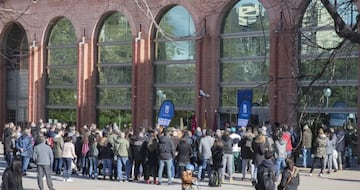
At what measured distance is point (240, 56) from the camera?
1389 inches

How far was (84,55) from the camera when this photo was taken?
138ft

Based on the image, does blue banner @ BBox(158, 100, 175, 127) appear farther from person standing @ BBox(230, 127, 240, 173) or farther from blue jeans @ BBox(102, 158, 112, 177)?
blue jeans @ BBox(102, 158, 112, 177)

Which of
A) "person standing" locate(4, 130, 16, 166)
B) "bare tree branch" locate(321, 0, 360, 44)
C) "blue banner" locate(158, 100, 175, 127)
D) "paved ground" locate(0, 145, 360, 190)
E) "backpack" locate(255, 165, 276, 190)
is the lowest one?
"paved ground" locate(0, 145, 360, 190)

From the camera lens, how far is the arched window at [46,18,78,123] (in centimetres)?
4372

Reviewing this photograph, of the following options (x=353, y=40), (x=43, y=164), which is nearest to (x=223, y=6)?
(x=43, y=164)

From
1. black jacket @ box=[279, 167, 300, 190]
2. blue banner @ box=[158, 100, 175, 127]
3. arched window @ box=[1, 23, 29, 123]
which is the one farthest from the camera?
arched window @ box=[1, 23, 29, 123]

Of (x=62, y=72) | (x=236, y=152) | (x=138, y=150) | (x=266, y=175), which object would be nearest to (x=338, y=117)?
(x=236, y=152)

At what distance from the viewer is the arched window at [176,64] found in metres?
37.4

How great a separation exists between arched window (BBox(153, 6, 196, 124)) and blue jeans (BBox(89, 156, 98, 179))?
14861 mm

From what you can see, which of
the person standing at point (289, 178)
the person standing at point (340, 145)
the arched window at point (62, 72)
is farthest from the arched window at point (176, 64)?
the person standing at point (289, 178)

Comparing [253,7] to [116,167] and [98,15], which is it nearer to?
[98,15]

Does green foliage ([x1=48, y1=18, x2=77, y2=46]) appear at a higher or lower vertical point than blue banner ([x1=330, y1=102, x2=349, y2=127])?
higher

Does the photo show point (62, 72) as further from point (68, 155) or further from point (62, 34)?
point (68, 155)

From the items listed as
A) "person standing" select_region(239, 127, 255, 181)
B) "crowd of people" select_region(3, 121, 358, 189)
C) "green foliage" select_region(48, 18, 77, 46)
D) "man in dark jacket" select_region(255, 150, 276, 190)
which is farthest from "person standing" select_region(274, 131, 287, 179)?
"green foliage" select_region(48, 18, 77, 46)
